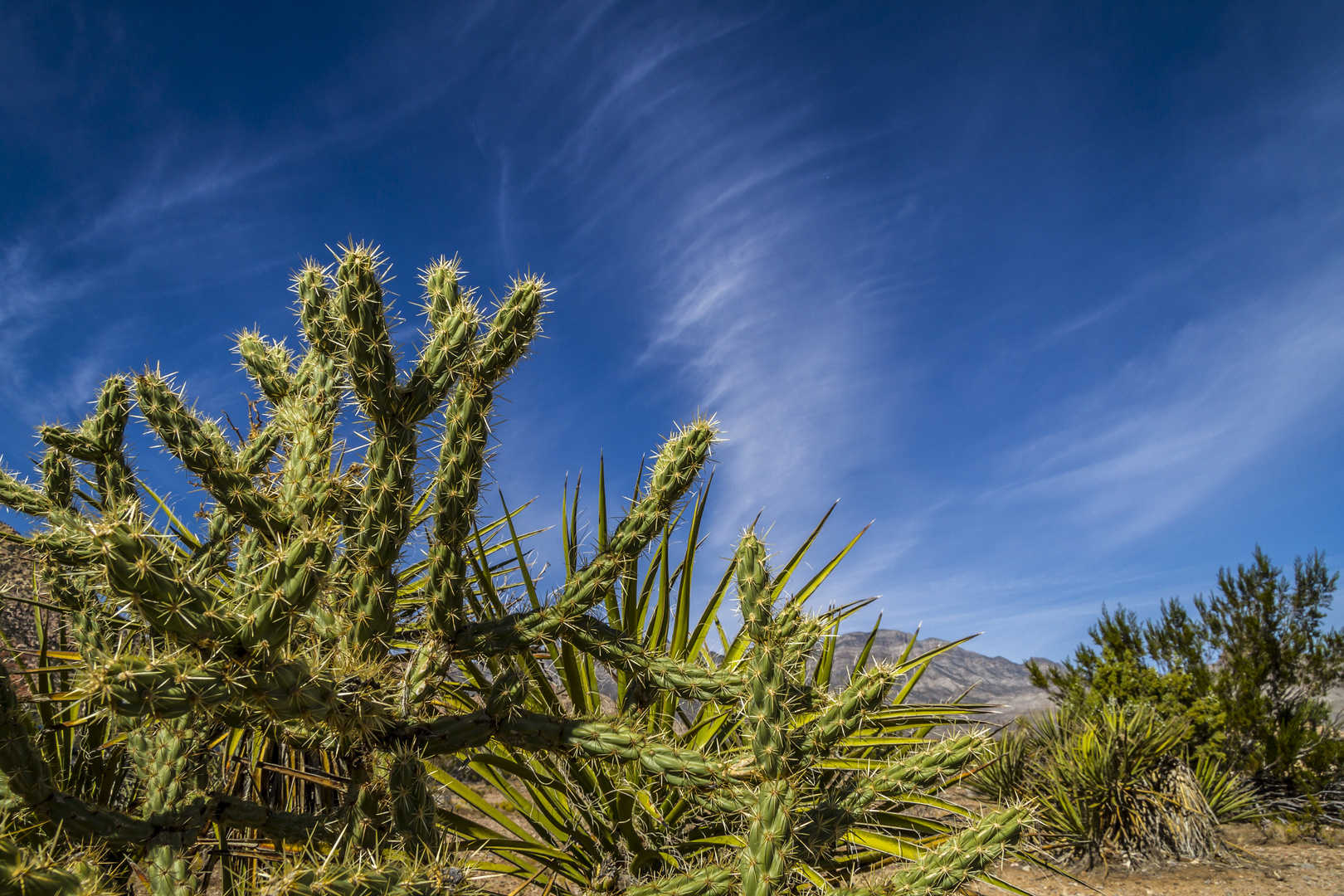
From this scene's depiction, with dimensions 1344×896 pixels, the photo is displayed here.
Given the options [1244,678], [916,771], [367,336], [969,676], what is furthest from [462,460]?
[969,676]

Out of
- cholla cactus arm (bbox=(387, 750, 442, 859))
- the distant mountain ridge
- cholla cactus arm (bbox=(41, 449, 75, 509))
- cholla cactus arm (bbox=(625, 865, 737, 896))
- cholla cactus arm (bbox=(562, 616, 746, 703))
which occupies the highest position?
the distant mountain ridge

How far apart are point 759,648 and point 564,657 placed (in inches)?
58.0

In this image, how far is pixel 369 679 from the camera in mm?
2127

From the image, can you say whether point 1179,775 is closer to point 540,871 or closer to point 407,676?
point 540,871

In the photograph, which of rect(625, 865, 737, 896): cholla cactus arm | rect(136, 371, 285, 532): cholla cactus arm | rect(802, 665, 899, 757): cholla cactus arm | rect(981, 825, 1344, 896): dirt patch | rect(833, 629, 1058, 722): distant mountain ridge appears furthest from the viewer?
rect(833, 629, 1058, 722): distant mountain ridge

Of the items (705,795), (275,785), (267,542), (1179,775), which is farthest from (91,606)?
(1179,775)

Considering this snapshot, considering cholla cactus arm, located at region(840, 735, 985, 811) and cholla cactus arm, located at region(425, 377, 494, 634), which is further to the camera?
cholla cactus arm, located at region(840, 735, 985, 811)

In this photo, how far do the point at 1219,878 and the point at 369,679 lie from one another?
7.88 m

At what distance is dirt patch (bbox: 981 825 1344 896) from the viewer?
19.5 ft

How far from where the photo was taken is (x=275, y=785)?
3799 mm

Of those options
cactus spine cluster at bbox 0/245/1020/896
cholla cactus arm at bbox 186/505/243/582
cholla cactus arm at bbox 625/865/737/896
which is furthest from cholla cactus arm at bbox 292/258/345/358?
cholla cactus arm at bbox 625/865/737/896

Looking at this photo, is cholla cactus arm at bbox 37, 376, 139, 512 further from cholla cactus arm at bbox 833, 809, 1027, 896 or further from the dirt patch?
the dirt patch

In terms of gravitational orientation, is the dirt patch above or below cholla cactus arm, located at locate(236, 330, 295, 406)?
below

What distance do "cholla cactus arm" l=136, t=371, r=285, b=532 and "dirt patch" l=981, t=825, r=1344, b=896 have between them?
6.14 m
